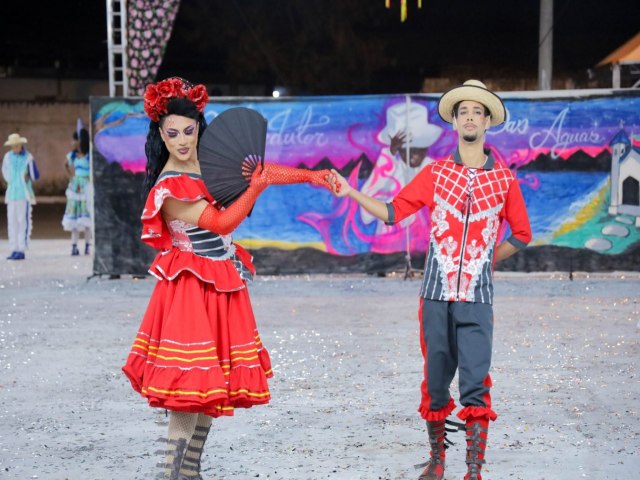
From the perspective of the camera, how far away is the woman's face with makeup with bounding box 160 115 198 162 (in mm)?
5184

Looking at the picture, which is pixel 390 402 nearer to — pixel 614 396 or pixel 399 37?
pixel 614 396

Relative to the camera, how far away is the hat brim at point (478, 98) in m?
5.34

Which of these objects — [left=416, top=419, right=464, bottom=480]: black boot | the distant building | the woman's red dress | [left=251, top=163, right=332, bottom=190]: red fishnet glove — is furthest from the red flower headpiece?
the distant building

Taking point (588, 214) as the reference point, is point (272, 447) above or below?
below

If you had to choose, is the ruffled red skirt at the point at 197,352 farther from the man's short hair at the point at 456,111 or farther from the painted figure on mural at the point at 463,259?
the man's short hair at the point at 456,111

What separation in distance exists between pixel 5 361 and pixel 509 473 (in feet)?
15.3

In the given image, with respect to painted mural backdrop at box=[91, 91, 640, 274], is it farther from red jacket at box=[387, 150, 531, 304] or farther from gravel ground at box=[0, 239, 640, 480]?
red jacket at box=[387, 150, 531, 304]

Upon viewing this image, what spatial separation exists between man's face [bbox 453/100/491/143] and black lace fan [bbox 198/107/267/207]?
1022 millimetres

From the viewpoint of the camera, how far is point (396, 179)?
44.8 feet

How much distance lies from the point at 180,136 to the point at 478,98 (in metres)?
1.44

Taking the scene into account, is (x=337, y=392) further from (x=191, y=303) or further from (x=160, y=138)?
(x=160, y=138)

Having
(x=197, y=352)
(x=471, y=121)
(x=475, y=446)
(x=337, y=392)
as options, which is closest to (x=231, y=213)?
(x=197, y=352)

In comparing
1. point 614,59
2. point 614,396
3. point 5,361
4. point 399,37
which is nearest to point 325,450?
point 614,396

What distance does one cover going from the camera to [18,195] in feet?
58.2
